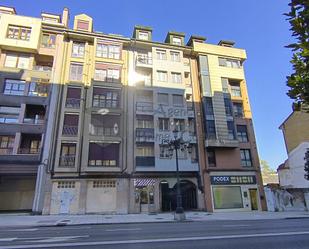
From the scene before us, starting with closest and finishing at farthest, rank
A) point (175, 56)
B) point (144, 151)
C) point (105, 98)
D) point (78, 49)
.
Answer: point (144, 151) → point (105, 98) → point (78, 49) → point (175, 56)

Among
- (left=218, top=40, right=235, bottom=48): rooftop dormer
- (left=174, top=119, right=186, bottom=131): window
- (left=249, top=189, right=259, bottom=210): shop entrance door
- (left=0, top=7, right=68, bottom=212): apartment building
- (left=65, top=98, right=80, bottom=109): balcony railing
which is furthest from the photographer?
(left=218, top=40, right=235, bottom=48): rooftop dormer

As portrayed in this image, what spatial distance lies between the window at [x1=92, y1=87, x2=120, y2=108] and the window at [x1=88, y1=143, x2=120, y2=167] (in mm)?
4950

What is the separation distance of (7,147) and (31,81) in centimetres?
805

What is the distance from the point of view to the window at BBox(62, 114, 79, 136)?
2573cm

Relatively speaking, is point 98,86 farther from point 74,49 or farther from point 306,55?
point 306,55

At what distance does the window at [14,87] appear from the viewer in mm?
26750

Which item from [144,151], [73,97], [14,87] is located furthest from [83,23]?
[144,151]

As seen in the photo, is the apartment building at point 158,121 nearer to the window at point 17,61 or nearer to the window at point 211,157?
the window at point 211,157

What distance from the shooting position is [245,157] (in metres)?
30.2

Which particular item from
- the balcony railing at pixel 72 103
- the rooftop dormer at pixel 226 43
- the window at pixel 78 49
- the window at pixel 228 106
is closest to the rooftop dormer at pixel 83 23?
the window at pixel 78 49

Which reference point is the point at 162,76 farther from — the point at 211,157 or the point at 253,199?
the point at 253,199

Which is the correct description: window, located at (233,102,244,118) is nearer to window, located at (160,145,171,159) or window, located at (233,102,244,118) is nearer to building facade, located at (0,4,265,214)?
building facade, located at (0,4,265,214)

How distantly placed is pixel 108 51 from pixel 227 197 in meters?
23.6

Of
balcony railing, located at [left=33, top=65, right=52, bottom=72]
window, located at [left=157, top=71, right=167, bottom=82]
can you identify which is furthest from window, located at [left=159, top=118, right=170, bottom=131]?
balcony railing, located at [left=33, top=65, right=52, bottom=72]
